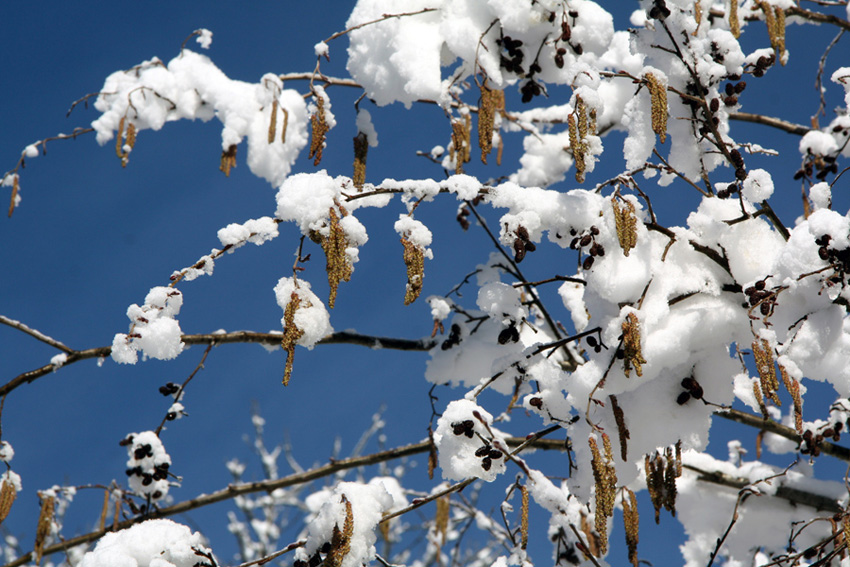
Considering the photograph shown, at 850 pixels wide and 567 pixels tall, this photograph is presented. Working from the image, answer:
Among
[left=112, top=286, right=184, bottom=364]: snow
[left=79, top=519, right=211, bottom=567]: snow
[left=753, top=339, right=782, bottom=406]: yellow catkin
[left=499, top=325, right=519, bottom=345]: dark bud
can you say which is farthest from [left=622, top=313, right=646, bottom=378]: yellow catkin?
[left=79, top=519, right=211, bottom=567]: snow

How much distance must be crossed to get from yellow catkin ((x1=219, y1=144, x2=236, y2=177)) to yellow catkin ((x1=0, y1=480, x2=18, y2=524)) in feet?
6.00

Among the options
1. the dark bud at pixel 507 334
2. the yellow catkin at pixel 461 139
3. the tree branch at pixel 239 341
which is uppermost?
the yellow catkin at pixel 461 139

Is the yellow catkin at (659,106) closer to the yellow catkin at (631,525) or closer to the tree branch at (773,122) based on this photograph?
the yellow catkin at (631,525)

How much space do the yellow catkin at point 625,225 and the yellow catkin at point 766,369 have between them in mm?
490

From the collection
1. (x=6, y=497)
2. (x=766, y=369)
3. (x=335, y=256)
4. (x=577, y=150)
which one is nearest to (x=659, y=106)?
(x=577, y=150)

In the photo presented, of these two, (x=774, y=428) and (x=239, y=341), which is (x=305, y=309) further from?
(x=774, y=428)

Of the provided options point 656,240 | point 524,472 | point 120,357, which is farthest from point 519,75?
point 120,357

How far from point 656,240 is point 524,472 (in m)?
1.00

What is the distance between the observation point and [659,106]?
2432mm

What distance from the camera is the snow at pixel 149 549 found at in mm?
2643

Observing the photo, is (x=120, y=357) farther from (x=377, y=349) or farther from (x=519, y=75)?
(x=519, y=75)

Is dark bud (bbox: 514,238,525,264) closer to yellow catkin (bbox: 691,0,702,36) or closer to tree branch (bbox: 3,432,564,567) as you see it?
yellow catkin (bbox: 691,0,702,36)

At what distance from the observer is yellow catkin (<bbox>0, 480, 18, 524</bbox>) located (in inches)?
128

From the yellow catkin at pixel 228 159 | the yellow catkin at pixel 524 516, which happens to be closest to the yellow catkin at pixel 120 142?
the yellow catkin at pixel 228 159
